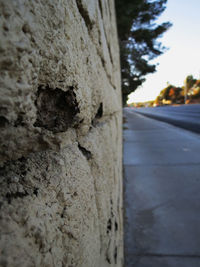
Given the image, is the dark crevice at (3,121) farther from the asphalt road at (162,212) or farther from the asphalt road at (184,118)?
the asphalt road at (184,118)

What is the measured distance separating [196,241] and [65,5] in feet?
5.04

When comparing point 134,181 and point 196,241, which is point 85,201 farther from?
point 134,181

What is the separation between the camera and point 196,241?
125 centimetres

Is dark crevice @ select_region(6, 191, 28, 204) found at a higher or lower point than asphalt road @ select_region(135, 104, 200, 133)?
higher

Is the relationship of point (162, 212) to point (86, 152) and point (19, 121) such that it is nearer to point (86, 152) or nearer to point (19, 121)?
point (86, 152)

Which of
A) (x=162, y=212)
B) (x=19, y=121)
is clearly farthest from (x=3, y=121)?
(x=162, y=212)

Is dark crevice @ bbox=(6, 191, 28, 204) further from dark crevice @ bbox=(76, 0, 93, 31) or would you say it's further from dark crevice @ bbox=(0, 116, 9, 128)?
dark crevice @ bbox=(76, 0, 93, 31)

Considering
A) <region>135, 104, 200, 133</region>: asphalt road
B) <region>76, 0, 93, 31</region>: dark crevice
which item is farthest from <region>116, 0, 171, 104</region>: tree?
<region>76, 0, 93, 31</region>: dark crevice

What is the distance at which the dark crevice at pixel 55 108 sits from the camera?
0.35m

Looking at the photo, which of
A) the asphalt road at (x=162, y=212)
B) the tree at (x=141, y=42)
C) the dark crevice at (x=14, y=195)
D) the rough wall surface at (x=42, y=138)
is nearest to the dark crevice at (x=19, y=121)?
the rough wall surface at (x=42, y=138)

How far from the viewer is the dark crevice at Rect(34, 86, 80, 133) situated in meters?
0.35

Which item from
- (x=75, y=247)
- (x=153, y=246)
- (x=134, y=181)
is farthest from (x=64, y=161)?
(x=134, y=181)

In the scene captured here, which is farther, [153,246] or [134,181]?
[134,181]

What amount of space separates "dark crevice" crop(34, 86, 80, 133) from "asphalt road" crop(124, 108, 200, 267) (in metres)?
1.15
